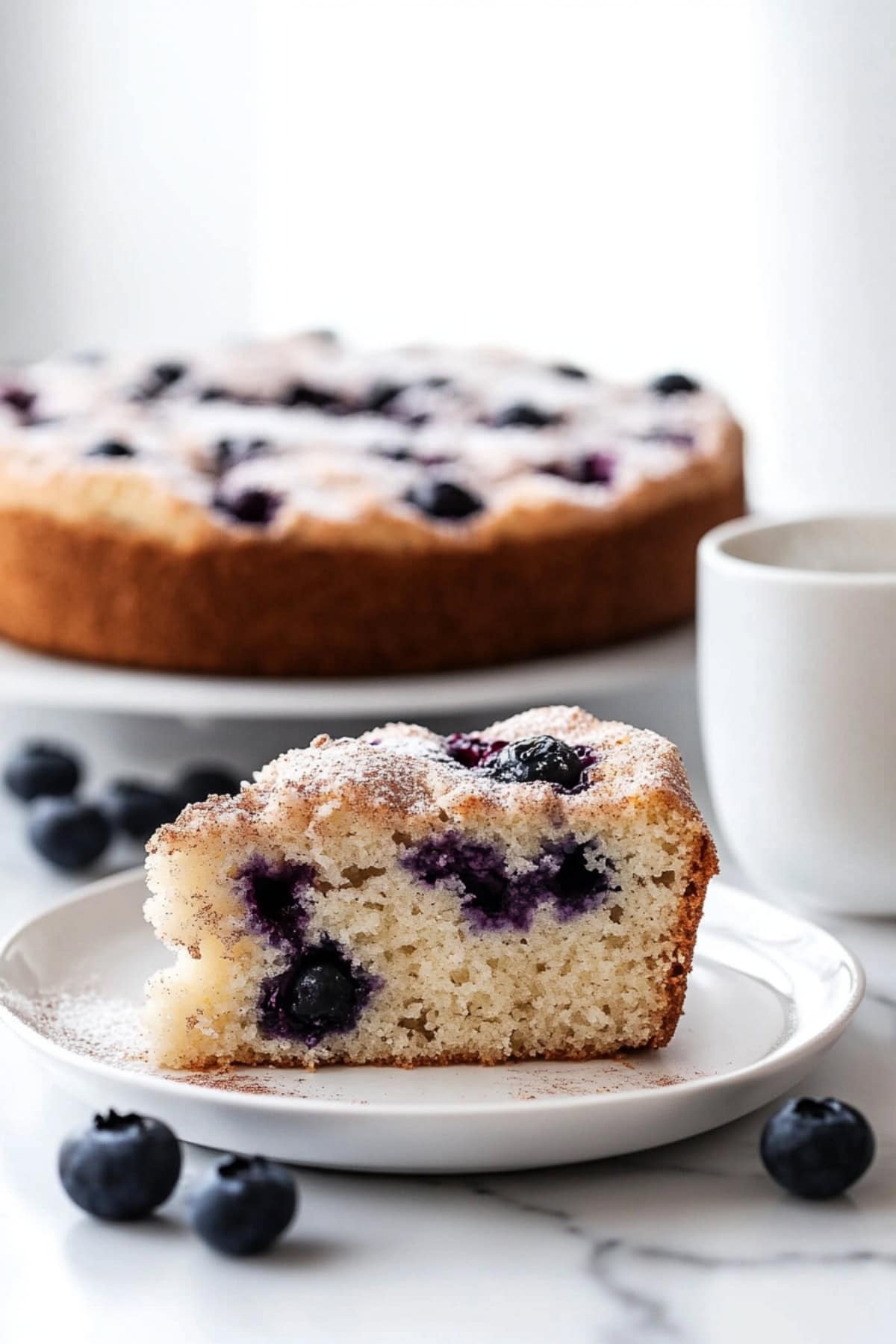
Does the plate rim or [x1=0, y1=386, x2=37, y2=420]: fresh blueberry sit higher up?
[x1=0, y1=386, x2=37, y2=420]: fresh blueberry

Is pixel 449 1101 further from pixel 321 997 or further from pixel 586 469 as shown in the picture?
pixel 586 469

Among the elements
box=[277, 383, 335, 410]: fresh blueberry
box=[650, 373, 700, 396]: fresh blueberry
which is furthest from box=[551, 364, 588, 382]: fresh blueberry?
box=[277, 383, 335, 410]: fresh blueberry

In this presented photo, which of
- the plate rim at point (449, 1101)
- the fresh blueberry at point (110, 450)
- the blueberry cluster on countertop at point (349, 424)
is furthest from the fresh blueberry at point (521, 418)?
the plate rim at point (449, 1101)

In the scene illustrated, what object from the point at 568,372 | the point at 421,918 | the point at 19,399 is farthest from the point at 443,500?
the point at 421,918

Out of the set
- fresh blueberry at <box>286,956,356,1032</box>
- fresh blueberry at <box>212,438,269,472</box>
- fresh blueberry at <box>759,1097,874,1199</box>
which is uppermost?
fresh blueberry at <box>212,438,269,472</box>

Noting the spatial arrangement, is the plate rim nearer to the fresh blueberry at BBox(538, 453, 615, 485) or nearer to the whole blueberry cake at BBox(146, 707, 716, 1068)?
the whole blueberry cake at BBox(146, 707, 716, 1068)

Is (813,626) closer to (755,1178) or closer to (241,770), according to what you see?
(755,1178)
